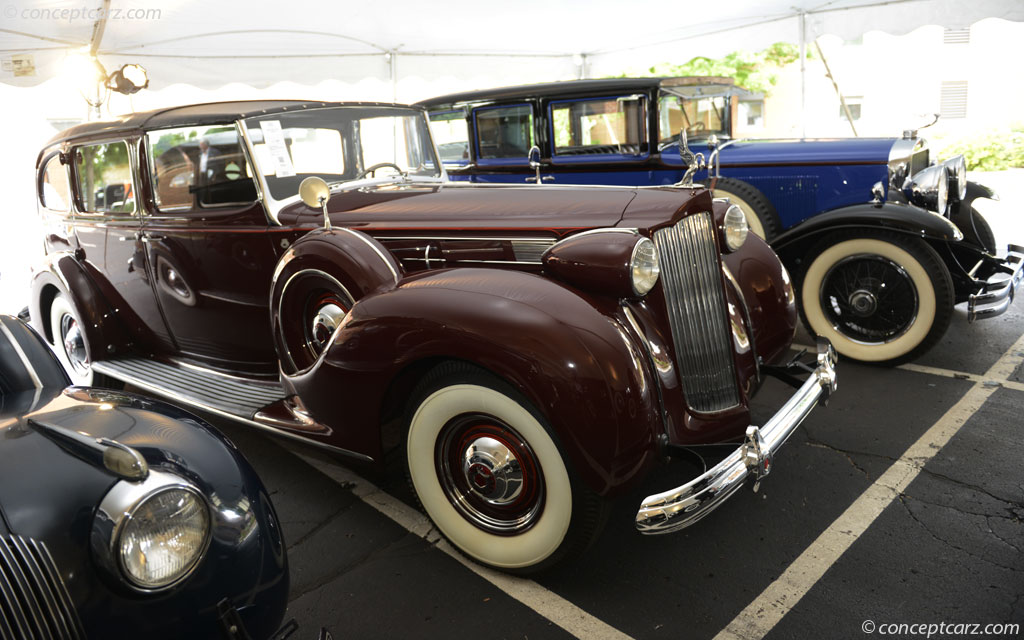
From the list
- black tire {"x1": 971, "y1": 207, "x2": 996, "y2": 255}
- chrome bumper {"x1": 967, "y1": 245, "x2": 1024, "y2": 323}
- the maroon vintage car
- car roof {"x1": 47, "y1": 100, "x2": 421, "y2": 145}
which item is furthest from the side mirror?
black tire {"x1": 971, "y1": 207, "x2": 996, "y2": 255}

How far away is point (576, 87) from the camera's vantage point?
5.81 metres

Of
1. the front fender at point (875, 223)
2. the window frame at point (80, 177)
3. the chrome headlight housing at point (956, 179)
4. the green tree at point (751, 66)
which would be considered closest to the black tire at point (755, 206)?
the front fender at point (875, 223)

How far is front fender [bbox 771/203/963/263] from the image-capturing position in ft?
12.6

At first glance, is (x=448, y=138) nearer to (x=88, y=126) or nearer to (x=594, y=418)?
(x=88, y=126)

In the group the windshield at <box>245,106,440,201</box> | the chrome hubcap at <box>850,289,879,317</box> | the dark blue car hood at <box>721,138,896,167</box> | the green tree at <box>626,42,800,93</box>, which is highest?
the green tree at <box>626,42,800,93</box>

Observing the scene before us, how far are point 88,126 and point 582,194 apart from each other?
2.99 meters

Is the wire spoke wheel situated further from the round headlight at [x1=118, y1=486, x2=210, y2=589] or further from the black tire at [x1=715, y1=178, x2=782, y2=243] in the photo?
the black tire at [x1=715, y1=178, x2=782, y2=243]

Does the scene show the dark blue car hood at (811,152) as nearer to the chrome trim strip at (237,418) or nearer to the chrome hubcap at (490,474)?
the chrome hubcap at (490,474)

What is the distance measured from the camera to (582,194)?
2748mm

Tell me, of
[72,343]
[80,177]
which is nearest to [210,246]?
[80,177]

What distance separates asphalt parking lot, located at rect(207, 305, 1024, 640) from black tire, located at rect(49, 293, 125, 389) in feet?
4.84

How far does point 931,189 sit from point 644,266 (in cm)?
318

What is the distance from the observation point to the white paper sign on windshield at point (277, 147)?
10.5ft

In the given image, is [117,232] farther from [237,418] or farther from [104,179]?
[237,418]
